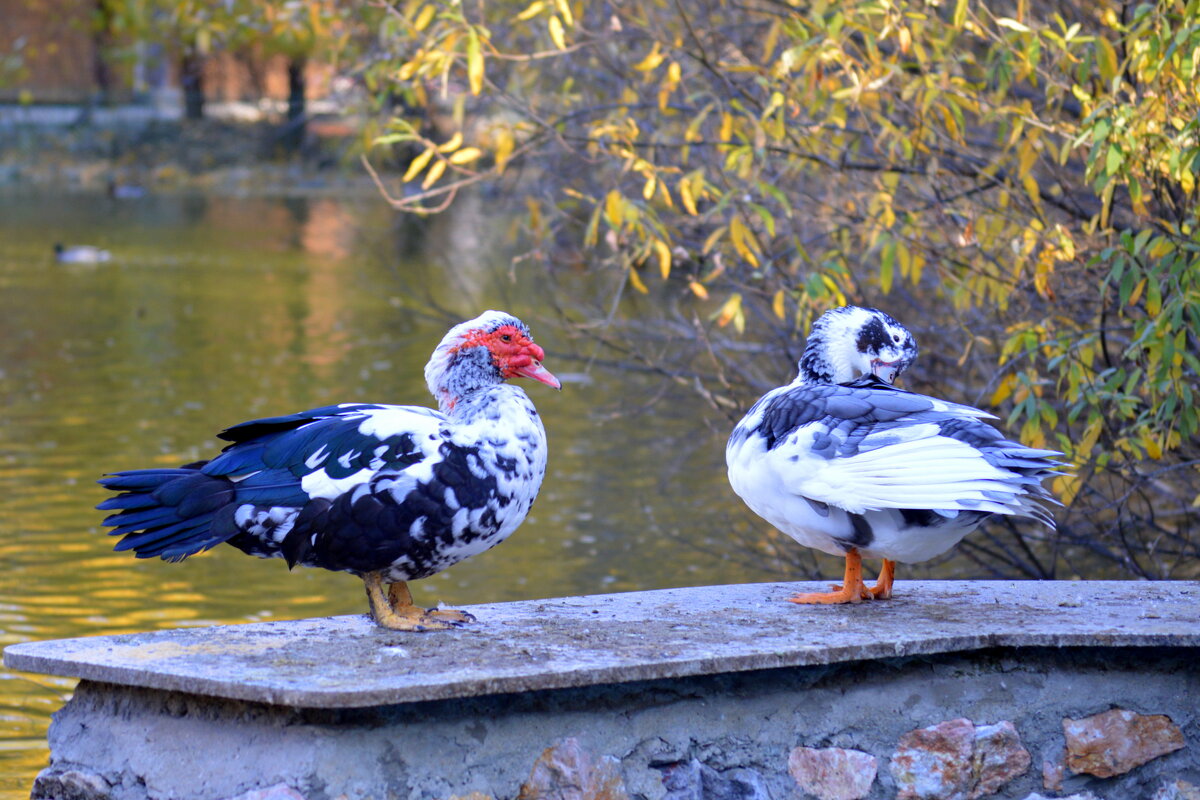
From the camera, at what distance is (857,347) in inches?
158

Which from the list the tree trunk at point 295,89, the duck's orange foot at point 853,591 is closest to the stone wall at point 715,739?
the duck's orange foot at point 853,591

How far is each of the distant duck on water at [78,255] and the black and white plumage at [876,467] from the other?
56.0ft

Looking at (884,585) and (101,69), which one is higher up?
(884,585)

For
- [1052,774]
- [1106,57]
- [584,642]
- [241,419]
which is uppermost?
[1106,57]

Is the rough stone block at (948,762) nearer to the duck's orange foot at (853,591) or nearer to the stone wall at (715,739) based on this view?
the stone wall at (715,739)

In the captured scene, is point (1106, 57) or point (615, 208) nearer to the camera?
point (1106, 57)

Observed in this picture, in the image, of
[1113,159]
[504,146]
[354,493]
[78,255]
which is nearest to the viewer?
[354,493]

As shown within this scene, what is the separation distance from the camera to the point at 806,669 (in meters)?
3.35

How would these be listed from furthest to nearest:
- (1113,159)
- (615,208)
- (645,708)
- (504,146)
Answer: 1. (504,146)
2. (615,208)
3. (1113,159)
4. (645,708)

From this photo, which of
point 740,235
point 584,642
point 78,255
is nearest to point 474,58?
point 740,235

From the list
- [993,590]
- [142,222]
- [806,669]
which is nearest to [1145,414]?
[993,590]

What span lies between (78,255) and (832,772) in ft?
58.7

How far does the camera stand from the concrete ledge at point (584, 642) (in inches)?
118

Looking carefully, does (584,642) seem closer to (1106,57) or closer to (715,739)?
(715,739)
